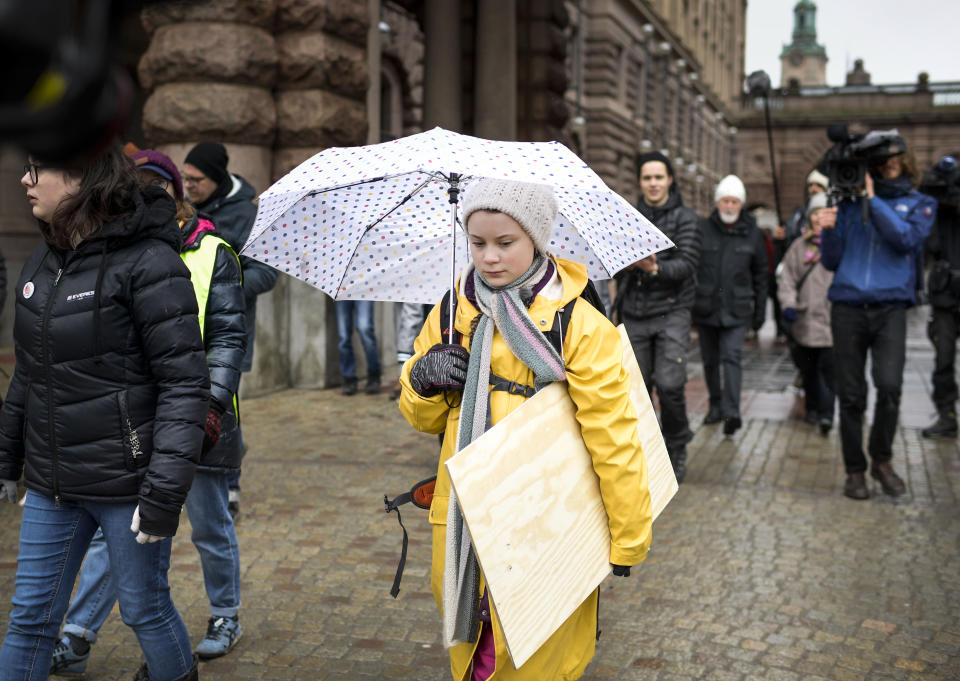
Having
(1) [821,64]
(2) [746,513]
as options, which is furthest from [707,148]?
(1) [821,64]

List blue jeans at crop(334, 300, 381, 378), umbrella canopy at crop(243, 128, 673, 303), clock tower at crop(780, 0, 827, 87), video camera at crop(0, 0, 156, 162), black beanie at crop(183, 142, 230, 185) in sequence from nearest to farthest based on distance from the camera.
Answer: video camera at crop(0, 0, 156, 162), umbrella canopy at crop(243, 128, 673, 303), black beanie at crop(183, 142, 230, 185), blue jeans at crop(334, 300, 381, 378), clock tower at crop(780, 0, 827, 87)

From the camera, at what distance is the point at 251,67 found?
31.5 ft

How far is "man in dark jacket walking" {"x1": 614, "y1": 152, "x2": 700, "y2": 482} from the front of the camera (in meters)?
6.52

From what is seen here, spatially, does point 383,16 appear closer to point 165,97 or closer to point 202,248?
point 165,97

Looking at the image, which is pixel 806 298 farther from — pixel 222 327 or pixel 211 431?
pixel 211 431

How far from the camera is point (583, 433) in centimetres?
270

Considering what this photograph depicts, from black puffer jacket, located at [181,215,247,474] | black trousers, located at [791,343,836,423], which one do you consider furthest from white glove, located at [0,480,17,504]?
black trousers, located at [791,343,836,423]

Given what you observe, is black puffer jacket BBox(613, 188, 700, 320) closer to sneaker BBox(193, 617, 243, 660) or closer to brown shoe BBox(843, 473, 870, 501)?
brown shoe BBox(843, 473, 870, 501)

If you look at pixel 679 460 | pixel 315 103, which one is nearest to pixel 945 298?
pixel 679 460

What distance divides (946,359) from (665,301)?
3.37 meters

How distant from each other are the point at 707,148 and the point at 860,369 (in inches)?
1849

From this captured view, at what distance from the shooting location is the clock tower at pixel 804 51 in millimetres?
150875

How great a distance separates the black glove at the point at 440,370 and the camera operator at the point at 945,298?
6.78m

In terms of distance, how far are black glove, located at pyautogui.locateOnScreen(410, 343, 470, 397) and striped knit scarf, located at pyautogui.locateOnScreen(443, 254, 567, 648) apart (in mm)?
25
